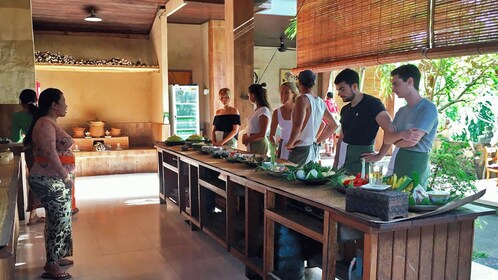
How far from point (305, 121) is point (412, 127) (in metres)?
1.09

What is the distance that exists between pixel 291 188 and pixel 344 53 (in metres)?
2.21

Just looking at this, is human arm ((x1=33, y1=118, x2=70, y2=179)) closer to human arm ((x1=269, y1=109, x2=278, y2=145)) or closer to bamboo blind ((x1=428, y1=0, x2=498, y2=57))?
human arm ((x1=269, y1=109, x2=278, y2=145))

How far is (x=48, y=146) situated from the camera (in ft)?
10.2

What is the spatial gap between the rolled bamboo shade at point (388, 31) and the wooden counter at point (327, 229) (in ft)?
4.70

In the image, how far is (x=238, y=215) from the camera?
385cm

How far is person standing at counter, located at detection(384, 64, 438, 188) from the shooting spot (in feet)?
9.02

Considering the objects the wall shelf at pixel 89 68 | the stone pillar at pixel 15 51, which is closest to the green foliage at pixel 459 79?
the stone pillar at pixel 15 51

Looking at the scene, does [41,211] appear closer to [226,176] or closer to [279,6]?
[226,176]

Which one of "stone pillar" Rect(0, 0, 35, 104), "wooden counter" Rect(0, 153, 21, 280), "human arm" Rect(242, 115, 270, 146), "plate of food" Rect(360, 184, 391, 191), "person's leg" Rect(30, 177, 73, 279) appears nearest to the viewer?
"wooden counter" Rect(0, 153, 21, 280)

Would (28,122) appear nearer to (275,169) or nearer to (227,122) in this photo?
(227,122)

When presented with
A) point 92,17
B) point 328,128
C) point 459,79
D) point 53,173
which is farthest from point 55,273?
point 92,17

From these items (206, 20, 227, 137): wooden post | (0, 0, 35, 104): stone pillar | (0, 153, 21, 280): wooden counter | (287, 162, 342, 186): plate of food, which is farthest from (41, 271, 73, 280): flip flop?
(206, 20, 227, 137): wooden post

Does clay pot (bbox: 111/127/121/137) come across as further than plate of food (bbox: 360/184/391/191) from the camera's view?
Yes

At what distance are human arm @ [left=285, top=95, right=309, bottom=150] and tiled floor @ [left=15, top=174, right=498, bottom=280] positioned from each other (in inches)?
44.5
